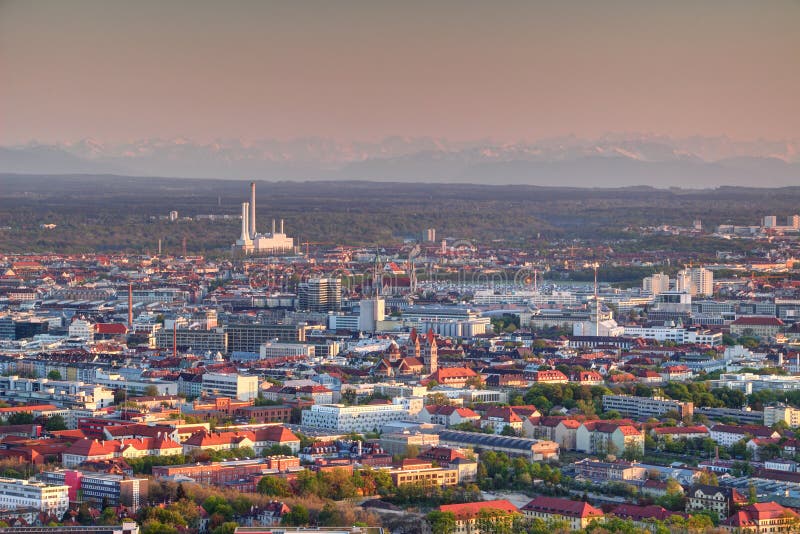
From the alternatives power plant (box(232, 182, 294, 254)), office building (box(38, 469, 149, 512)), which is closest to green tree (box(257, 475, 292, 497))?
office building (box(38, 469, 149, 512))

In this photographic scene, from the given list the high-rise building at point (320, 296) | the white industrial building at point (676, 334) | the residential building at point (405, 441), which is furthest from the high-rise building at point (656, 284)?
the residential building at point (405, 441)

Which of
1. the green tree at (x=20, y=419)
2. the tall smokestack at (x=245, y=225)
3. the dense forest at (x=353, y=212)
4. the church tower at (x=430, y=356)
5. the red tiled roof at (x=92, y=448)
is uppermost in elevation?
the red tiled roof at (x=92, y=448)

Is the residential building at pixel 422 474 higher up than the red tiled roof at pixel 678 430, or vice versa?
the residential building at pixel 422 474

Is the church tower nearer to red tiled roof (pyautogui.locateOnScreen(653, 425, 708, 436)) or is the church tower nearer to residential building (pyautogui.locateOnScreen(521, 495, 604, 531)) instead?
red tiled roof (pyautogui.locateOnScreen(653, 425, 708, 436))

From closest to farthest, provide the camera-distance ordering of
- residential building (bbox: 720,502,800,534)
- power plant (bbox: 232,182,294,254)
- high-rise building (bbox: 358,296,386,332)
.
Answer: residential building (bbox: 720,502,800,534) < high-rise building (bbox: 358,296,386,332) < power plant (bbox: 232,182,294,254)

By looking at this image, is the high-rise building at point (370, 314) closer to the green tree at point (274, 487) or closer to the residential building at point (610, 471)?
the residential building at point (610, 471)

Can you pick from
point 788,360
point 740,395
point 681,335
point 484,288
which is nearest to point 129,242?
point 484,288

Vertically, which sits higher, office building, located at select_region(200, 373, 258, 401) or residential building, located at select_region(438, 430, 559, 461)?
residential building, located at select_region(438, 430, 559, 461)
